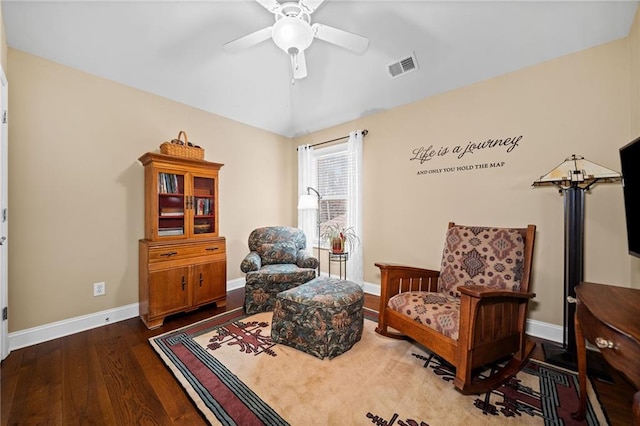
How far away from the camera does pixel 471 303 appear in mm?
1494

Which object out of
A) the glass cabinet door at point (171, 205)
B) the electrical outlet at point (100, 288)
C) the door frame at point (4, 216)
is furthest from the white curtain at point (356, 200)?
the door frame at point (4, 216)

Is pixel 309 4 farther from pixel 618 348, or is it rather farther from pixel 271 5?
pixel 618 348

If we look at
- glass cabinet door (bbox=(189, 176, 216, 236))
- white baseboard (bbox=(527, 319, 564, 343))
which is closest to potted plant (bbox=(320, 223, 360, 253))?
glass cabinet door (bbox=(189, 176, 216, 236))

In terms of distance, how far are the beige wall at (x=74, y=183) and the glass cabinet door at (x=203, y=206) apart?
0.55m

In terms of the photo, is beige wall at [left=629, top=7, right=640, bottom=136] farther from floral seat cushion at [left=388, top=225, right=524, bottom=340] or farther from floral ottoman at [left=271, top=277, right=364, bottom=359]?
floral ottoman at [left=271, top=277, right=364, bottom=359]

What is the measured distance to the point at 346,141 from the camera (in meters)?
3.68

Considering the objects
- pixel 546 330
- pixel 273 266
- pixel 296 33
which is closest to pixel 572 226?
pixel 546 330

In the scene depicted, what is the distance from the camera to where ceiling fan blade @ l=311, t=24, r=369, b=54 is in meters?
1.78

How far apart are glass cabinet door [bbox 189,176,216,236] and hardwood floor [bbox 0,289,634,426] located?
120 cm

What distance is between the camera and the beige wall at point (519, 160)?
1.99 metres

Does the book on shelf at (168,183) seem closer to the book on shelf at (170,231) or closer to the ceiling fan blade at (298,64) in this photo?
the book on shelf at (170,231)

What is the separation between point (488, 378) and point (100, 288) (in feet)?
11.1

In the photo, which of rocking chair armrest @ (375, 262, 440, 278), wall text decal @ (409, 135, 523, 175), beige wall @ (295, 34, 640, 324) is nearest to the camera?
beige wall @ (295, 34, 640, 324)

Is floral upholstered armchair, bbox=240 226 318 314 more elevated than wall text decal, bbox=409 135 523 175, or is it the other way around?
wall text decal, bbox=409 135 523 175
